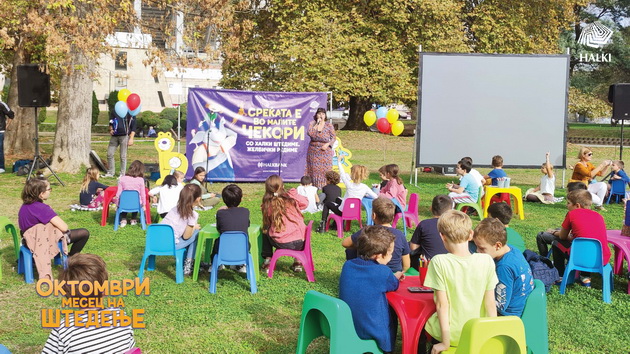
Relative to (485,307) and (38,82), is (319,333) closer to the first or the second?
(485,307)

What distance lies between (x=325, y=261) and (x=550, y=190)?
245 inches

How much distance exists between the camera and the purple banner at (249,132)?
44.9 feet

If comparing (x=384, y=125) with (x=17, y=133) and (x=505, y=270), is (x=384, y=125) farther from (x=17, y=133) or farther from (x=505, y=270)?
(x=505, y=270)

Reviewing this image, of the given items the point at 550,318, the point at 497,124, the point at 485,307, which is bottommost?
the point at 550,318

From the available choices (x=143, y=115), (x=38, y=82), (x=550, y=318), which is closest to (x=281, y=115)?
(x=38, y=82)

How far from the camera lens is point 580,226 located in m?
6.17

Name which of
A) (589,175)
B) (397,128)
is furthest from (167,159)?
(589,175)

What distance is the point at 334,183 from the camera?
945 cm

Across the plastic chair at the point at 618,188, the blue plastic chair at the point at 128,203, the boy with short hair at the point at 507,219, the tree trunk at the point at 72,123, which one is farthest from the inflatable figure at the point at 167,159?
the boy with short hair at the point at 507,219

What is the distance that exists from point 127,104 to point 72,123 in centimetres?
197

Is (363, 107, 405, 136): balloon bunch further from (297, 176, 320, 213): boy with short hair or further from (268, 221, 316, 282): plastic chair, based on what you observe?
(268, 221, 316, 282): plastic chair

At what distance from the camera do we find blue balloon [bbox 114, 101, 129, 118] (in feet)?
44.4

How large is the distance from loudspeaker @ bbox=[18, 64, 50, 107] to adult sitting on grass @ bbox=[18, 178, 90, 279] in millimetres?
7563

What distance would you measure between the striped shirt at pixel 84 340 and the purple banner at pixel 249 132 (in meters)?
10.6
